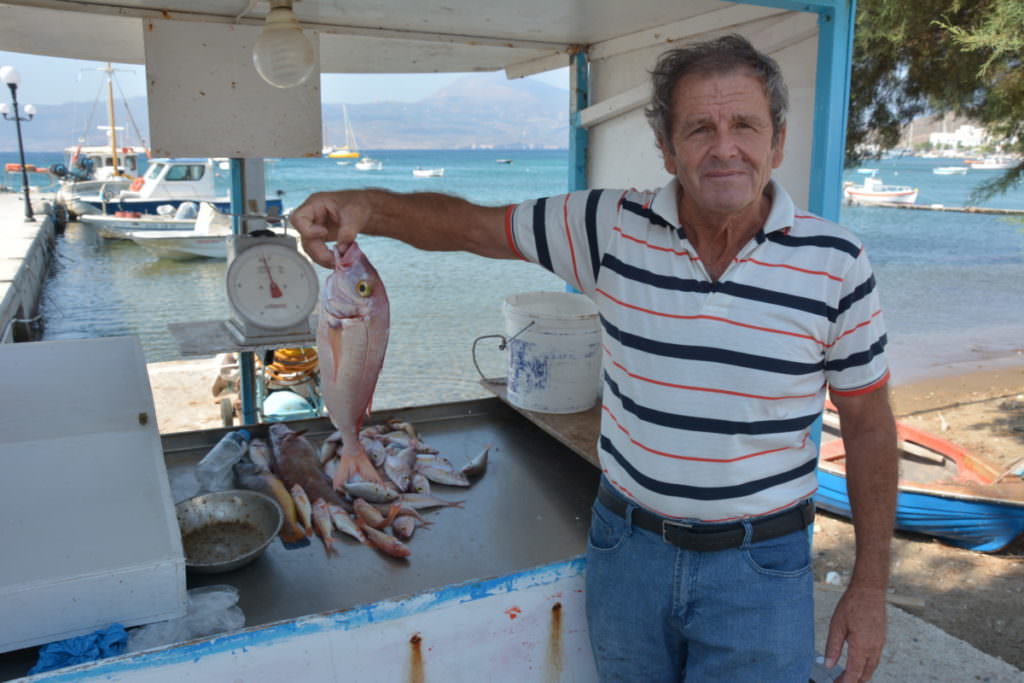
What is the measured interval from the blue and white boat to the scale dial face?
26.3m

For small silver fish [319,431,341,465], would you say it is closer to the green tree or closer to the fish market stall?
the fish market stall

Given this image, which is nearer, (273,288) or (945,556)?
(273,288)

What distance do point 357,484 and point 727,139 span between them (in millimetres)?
1928

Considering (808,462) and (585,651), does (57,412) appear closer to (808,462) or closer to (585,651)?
(585,651)

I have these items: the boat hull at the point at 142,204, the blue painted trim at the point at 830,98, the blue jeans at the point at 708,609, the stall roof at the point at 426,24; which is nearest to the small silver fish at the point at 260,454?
the blue jeans at the point at 708,609

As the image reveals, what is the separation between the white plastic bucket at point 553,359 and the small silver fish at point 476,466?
0.33m

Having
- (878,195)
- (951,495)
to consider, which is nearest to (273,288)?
(951,495)

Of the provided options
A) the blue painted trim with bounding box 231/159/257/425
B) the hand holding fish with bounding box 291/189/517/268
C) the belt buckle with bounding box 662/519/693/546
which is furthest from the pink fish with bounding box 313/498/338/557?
the blue painted trim with bounding box 231/159/257/425

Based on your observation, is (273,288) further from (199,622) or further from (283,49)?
(199,622)

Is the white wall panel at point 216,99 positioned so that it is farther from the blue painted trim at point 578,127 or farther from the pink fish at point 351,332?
the pink fish at point 351,332

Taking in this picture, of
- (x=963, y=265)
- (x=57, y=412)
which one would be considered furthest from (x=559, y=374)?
(x=963, y=265)

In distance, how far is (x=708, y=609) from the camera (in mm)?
1938

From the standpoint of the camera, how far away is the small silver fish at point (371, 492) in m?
2.98

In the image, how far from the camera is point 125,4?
3516 mm
